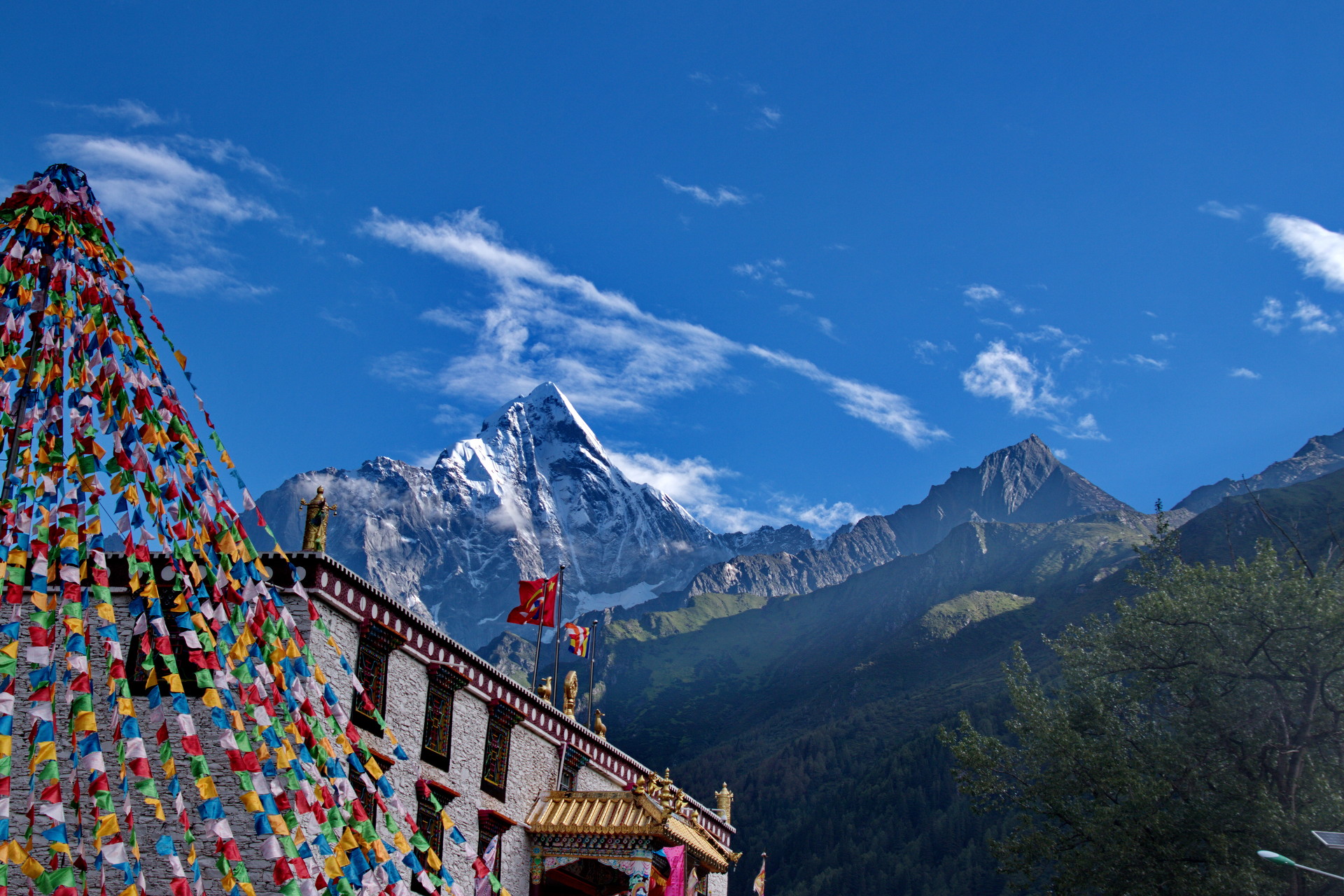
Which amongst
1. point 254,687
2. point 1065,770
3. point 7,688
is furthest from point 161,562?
point 1065,770

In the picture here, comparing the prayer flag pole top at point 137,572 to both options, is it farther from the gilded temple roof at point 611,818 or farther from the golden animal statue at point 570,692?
the golden animal statue at point 570,692

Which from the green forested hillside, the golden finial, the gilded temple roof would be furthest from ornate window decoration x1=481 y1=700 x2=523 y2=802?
the green forested hillside

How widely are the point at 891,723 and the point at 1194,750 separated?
106 m

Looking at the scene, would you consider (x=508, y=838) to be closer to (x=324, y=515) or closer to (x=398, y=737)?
(x=398, y=737)

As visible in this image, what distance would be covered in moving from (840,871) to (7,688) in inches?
4174

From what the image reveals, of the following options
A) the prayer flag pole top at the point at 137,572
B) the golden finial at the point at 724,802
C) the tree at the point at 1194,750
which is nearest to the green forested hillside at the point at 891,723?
the golden finial at the point at 724,802

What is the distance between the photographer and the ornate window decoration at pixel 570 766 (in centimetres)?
3219

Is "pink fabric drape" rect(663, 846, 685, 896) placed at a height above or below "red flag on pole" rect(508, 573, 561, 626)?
below

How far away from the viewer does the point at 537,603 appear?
3694cm

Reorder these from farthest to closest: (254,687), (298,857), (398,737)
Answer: (398,737) → (254,687) → (298,857)

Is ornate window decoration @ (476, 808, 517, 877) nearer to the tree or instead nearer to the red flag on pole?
the red flag on pole

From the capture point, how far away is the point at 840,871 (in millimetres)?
107812

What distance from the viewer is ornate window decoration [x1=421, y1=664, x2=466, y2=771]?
25.7 meters

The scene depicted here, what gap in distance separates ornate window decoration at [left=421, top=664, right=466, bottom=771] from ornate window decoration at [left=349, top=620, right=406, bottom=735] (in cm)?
169
